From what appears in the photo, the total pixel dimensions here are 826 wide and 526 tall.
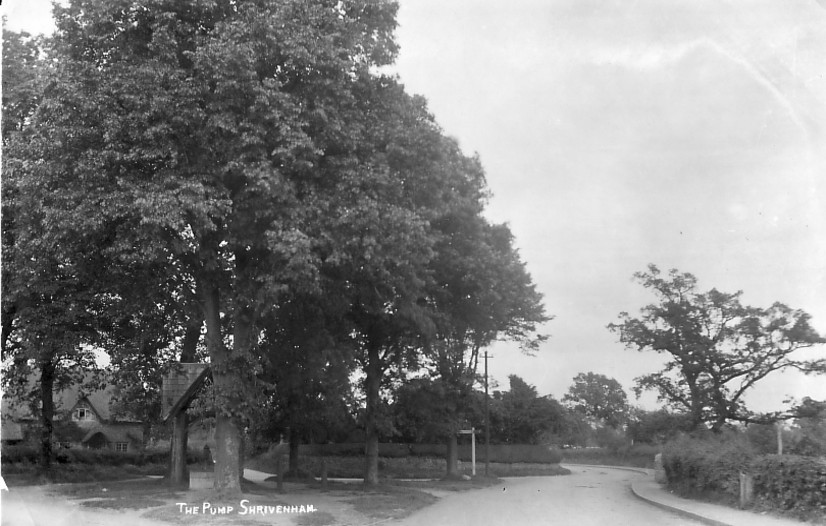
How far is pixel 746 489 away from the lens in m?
19.0

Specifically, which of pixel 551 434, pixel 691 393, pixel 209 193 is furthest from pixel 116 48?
pixel 551 434

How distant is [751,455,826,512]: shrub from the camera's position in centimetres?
1559

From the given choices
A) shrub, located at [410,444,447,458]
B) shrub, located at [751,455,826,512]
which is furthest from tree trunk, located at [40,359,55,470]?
shrub, located at [751,455,826,512]

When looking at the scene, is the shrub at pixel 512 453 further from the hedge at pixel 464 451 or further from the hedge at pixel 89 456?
the hedge at pixel 89 456

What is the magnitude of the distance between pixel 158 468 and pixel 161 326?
19.6 metres

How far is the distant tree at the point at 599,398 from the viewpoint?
120 ft

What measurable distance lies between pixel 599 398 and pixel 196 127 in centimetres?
3040

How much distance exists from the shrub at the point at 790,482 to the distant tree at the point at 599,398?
49.1 ft

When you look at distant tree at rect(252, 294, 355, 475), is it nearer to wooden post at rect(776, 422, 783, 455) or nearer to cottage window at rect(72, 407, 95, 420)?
wooden post at rect(776, 422, 783, 455)

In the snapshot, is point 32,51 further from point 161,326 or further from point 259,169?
point 259,169

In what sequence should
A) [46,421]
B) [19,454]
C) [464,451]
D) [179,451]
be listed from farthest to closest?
[464,451] → [19,454] → [46,421] → [179,451]

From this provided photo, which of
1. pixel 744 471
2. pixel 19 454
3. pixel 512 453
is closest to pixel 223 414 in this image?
pixel 744 471

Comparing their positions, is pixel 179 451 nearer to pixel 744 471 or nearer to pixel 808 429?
pixel 744 471

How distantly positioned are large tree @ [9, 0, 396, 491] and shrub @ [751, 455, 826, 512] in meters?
11.3
